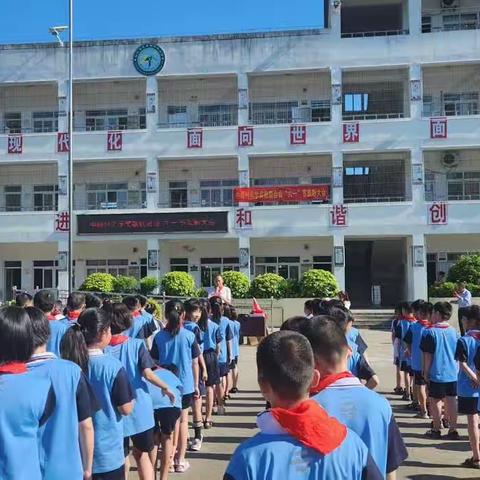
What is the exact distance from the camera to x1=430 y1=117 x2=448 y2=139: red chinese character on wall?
2627 centimetres

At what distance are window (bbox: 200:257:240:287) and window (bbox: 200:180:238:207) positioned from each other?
2551 mm

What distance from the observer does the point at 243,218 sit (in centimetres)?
2688

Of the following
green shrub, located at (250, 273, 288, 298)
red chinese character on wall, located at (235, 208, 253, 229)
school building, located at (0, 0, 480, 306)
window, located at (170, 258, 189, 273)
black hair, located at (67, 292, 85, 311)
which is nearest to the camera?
black hair, located at (67, 292, 85, 311)

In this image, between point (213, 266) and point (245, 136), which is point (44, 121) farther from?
point (213, 266)

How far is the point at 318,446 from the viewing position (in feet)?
6.77

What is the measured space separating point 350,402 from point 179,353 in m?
3.70

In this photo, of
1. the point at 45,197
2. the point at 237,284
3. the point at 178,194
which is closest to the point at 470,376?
the point at 237,284

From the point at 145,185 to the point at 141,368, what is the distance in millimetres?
24396

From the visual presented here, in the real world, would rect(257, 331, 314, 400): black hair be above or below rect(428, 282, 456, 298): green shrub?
above

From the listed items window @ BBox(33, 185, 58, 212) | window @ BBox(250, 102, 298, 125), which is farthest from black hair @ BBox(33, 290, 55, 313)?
window @ BBox(33, 185, 58, 212)

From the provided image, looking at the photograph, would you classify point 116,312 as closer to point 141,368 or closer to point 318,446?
point 141,368

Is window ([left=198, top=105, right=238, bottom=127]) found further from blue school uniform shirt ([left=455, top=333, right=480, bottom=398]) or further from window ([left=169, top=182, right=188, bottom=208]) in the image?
blue school uniform shirt ([left=455, top=333, right=480, bottom=398])

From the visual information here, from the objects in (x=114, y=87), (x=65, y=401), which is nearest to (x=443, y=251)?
(x=114, y=87)

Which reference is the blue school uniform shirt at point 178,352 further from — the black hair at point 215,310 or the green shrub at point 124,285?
the green shrub at point 124,285
